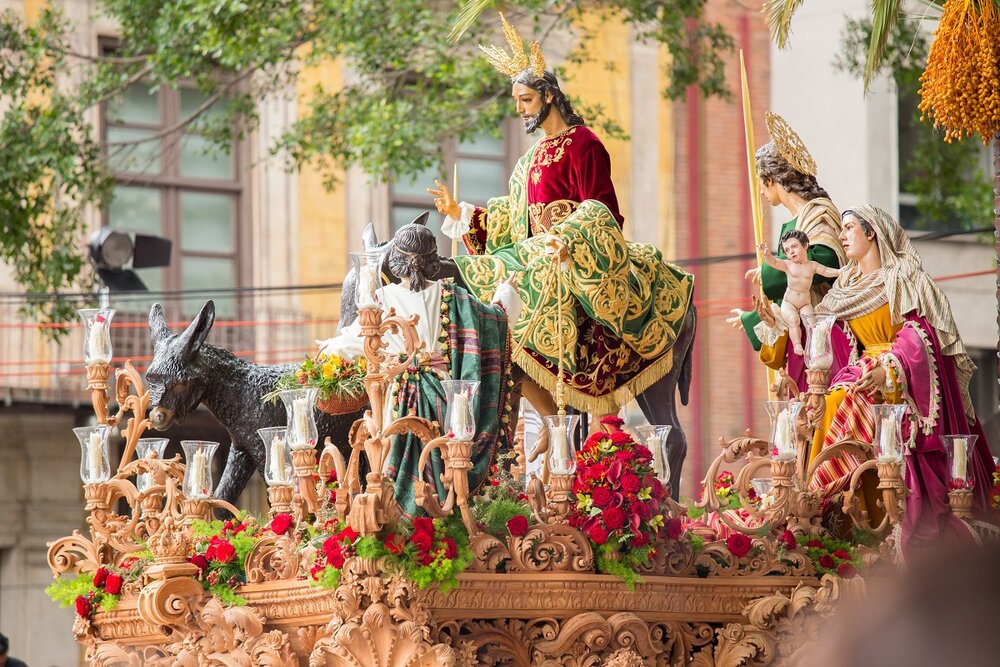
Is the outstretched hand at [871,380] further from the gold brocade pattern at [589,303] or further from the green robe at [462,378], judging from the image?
the green robe at [462,378]

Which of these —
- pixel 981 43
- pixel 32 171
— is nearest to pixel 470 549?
pixel 981 43

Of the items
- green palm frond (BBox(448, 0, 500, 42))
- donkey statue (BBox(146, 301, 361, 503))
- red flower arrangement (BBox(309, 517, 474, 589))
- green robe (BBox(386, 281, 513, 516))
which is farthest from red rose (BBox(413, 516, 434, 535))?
green palm frond (BBox(448, 0, 500, 42))

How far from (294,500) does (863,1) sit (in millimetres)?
14069

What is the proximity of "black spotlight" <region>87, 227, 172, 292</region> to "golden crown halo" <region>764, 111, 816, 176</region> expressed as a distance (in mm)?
7001

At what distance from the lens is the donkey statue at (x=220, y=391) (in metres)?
8.08

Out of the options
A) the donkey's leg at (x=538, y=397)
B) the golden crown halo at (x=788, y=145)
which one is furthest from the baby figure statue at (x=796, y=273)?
the donkey's leg at (x=538, y=397)

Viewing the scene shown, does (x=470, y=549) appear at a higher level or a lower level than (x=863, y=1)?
lower

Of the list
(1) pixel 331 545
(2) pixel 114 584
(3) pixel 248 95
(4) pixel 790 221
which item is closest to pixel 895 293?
(4) pixel 790 221

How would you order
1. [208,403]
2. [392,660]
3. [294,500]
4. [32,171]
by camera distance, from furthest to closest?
1. [32,171]
2. [208,403]
3. [294,500]
4. [392,660]

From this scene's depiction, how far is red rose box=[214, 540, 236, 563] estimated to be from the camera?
7508 mm

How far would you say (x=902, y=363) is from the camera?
830 centimetres

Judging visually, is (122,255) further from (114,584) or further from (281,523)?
(281,523)

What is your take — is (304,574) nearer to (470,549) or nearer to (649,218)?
(470,549)

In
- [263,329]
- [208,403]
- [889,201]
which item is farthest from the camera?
[889,201]
